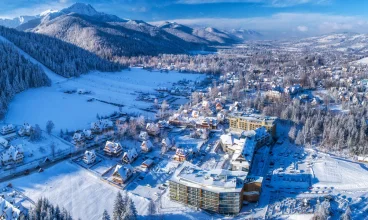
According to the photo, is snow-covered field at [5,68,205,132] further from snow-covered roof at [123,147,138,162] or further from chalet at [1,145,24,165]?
snow-covered roof at [123,147,138,162]

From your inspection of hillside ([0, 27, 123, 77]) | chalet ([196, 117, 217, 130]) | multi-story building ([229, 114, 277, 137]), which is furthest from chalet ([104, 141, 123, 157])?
hillside ([0, 27, 123, 77])

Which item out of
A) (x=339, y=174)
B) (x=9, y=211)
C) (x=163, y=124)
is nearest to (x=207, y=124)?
(x=163, y=124)

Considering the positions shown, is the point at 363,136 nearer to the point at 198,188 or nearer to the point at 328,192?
the point at 328,192

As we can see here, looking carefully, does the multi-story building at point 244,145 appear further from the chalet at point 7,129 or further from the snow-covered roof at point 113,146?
the chalet at point 7,129

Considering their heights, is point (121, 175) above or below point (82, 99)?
below

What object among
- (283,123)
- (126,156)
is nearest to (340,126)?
(283,123)

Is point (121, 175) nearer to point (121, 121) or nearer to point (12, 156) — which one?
point (12, 156)
